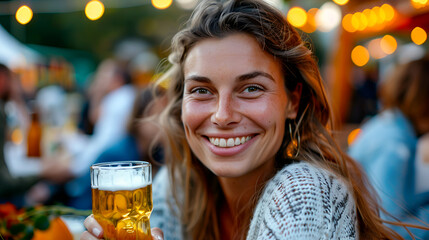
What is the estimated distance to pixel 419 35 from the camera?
5.51m

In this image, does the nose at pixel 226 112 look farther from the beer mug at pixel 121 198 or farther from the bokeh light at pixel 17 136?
the bokeh light at pixel 17 136

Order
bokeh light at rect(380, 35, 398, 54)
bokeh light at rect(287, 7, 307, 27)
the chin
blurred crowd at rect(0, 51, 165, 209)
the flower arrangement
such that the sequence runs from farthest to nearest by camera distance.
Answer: bokeh light at rect(380, 35, 398, 54), bokeh light at rect(287, 7, 307, 27), blurred crowd at rect(0, 51, 165, 209), the chin, the flower arrangement

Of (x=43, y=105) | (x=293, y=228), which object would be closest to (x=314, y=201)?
(x=293, y=228)

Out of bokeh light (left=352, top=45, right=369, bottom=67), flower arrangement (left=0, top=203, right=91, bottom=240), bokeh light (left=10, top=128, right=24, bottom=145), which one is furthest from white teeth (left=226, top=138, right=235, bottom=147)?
bokeh light (left=352, top=45, right=369, bottom=67)

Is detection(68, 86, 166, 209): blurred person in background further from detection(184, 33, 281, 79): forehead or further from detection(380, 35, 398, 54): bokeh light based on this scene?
detection(380, 35, 398, 54): bokeh light

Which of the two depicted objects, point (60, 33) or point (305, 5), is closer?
point (305, 5)

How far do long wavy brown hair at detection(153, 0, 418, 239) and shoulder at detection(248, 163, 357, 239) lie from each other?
5.0 inches

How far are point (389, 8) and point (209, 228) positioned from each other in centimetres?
410

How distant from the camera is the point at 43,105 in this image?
22.5 ft

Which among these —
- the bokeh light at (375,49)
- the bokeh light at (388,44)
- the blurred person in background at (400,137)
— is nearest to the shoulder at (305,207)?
the blurred person in background at (400,137)

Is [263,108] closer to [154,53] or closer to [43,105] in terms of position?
[43,105]

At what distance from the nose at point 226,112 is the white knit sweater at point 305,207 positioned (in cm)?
26

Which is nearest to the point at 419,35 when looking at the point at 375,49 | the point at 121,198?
the point at 375,49

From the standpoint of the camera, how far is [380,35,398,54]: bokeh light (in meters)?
7.57
